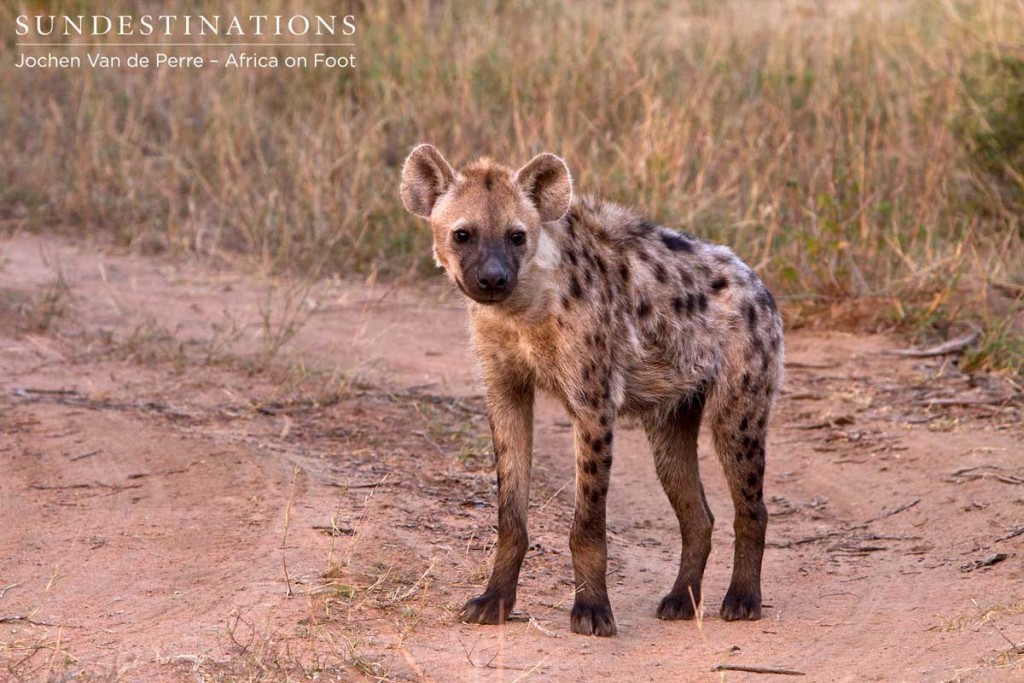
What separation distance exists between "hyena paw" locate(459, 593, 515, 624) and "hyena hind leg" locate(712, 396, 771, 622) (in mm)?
786

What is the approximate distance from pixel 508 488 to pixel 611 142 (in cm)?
454

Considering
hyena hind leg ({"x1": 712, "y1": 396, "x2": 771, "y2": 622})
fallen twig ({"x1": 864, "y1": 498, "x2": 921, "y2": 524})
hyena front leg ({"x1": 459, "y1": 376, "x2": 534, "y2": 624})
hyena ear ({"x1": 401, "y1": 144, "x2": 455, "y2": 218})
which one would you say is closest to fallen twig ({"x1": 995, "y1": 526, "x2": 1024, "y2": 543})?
fallen twig ({"x1": 864, "y1": 498, "x2": 921, "y2": 524})

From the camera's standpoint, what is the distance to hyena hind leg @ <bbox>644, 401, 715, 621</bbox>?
14.2 feet

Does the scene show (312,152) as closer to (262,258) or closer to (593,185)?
(262,258)

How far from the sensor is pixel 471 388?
21.0ft

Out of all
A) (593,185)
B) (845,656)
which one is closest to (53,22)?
(593,185)

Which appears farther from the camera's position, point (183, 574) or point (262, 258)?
point (262, 258)

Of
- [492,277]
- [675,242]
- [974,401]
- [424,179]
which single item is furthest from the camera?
[974,401]

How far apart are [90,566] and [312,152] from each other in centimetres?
477

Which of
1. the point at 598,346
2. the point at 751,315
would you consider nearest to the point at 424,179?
the point at 598,346

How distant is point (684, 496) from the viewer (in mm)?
4480

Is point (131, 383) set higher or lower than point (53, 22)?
lower

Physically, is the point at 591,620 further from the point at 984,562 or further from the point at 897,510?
the point at 897,510

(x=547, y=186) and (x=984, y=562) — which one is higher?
(x=547, y=186)
